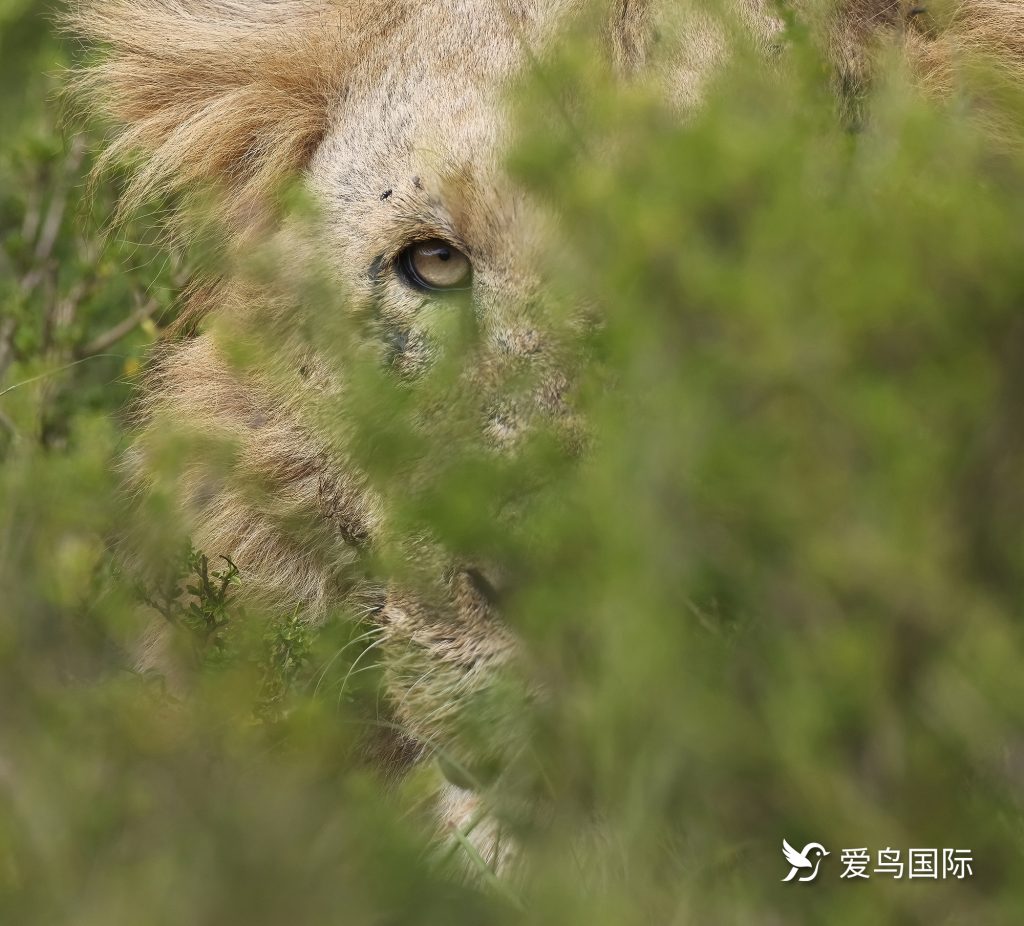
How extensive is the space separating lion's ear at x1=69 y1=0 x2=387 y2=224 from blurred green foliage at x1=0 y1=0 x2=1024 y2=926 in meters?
1.51

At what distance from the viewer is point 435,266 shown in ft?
9.09

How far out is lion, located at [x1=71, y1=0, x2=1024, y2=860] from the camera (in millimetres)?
2361

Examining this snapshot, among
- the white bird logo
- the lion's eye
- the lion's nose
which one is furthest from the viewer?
the lion's eye

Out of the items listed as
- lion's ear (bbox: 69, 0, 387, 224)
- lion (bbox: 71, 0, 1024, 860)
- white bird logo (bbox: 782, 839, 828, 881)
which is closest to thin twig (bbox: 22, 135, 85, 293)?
lion (bbox: 71, 0, 1024, 860)

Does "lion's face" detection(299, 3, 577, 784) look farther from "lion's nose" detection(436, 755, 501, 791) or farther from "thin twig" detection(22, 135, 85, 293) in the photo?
"thin twig" detection(22, 135, 85, 293)

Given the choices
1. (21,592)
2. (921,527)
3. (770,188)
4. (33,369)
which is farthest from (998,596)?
(33,369)

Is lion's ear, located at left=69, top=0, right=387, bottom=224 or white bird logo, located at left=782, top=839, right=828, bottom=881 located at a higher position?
lion's ear, located at left=69, top=0, right=387, bottom=224

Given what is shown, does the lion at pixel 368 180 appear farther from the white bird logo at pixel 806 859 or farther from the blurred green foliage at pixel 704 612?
the white bird logo at pixel 806 859

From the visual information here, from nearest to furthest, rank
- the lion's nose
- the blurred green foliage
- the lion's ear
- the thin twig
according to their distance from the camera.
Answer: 1. the blurred green foliage
2. the lion's nose
3. the lion's ear
4. the thin twig

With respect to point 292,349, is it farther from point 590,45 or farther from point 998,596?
point 998,596

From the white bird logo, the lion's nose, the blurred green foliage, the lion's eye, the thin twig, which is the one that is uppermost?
the thin twig

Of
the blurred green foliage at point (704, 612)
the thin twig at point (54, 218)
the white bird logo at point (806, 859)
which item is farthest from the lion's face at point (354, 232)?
the thin twig at point (54, 218)

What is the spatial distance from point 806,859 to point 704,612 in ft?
0.87

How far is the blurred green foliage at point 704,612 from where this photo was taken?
135cm
